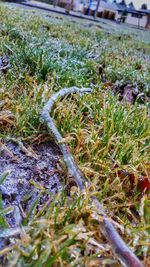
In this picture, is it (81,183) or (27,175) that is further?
(27,175)

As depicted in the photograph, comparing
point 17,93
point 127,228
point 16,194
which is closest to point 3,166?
point 16,194

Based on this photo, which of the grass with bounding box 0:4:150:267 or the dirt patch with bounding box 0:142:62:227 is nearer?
the grass with bounding box 0:4:150:267

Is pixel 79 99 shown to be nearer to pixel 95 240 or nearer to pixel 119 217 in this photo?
pixel 119 217

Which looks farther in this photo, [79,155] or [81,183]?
[79,155]

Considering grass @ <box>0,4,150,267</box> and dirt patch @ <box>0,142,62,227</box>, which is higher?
grass @ <box>0,4,150,267</box>
